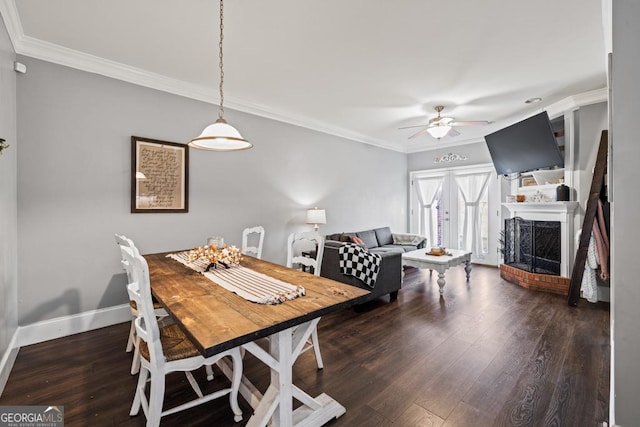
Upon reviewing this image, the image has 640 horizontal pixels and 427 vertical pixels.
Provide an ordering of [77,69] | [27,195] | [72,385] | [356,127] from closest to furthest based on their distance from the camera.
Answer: [72,385] < [27,195] < [77,69] < [356,127]

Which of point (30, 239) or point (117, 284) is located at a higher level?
point (30, 239)

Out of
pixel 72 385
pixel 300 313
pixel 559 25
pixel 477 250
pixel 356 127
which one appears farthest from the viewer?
pixel 477 250

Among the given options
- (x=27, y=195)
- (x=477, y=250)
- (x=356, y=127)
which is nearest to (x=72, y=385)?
(x=27, y=195)

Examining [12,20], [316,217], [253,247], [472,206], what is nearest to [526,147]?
[472,206]

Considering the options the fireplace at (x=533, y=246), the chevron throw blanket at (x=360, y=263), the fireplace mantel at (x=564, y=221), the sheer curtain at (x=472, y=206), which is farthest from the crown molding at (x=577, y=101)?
the chevron throw blanket at (x=360, y=263)

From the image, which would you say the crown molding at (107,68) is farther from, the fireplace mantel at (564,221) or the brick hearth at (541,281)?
the brick hearth at (541,281)

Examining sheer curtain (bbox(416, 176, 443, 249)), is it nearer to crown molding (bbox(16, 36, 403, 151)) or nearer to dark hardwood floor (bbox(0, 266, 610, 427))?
dark hardwood floor (bbox(0, 266, 610, 427))

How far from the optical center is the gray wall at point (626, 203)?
4.06 feet

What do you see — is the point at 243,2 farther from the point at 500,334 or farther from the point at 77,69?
the point at 500,334

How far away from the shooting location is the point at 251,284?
1.70 meters

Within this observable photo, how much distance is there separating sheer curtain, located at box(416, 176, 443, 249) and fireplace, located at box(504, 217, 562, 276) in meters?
1.68

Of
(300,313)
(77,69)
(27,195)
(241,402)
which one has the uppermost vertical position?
(77,69)

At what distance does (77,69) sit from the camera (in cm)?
264

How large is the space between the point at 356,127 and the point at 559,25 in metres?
3.08
